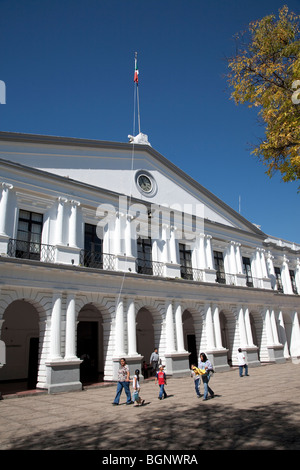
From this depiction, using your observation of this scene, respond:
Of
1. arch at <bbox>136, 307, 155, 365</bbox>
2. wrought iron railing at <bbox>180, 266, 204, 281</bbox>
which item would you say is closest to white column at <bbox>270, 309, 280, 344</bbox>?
wrought iron railing at <bbox>180, 266, 204, 281</bbox>

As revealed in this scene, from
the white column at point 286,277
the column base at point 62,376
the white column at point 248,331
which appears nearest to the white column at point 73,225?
the column base at point 62,376

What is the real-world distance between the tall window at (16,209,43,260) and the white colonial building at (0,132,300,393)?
0.05 m

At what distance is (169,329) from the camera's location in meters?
17.8

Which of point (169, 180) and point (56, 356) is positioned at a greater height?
point (169, 180)

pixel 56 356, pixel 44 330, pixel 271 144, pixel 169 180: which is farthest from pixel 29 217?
pixel 271 144

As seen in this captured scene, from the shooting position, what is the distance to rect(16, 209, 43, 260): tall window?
14117 millimetres

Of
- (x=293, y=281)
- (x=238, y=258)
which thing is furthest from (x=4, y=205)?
(x=293, y=281)

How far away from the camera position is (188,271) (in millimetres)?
20438

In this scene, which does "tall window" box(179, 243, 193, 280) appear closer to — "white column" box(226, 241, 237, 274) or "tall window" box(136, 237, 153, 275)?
"tall window" box(136, 237, 153, 275)

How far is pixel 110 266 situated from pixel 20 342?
5.98 metres

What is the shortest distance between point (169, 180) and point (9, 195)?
9829 millimetres

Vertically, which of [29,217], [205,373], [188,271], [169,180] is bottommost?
[205,373]

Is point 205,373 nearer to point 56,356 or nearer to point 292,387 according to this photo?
point 292,387

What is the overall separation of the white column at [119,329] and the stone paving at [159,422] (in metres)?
3.22
